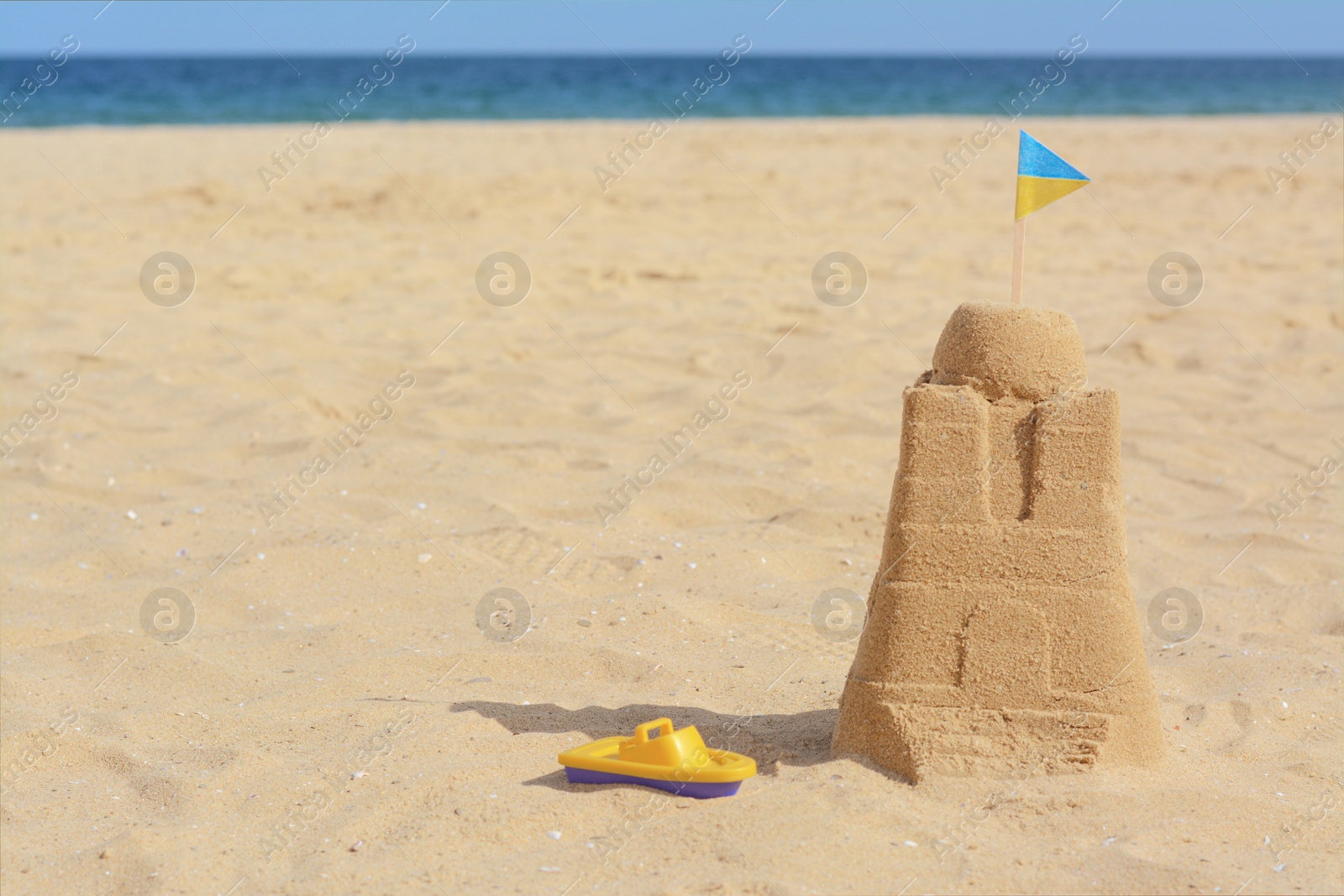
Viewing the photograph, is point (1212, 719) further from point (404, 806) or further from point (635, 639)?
point (404, 806)

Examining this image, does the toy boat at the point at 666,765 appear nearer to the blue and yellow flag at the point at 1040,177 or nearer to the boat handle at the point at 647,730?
the boat handle at the point at 647,730

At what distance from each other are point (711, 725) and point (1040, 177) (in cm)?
147

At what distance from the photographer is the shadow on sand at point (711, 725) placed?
283 centimetres

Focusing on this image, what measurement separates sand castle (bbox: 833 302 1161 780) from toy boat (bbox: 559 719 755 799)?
0.37m

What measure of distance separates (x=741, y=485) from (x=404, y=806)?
2.46 metres

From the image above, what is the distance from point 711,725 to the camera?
2.96m

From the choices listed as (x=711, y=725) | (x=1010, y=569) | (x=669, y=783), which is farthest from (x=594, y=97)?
(x=669, y=783)

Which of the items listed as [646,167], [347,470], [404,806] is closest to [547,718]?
[404,806]

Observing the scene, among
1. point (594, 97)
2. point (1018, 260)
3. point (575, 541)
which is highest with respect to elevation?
point (594, 97)

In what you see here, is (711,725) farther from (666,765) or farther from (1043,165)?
(1043,165)

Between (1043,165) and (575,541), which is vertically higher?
(1043,165)

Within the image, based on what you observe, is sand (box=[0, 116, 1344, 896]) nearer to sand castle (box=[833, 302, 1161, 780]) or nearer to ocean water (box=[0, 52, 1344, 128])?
sand castle (box=[833, 302, 1161, 780])

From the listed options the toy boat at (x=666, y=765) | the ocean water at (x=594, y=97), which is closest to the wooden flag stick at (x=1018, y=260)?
the toy boat at (x=666, y=765)

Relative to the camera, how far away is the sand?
96.7 inches
